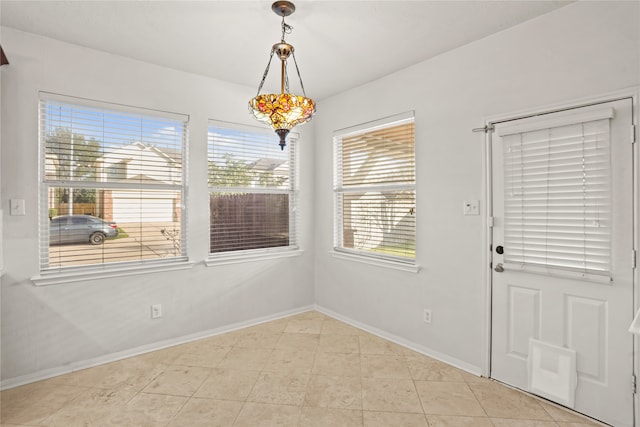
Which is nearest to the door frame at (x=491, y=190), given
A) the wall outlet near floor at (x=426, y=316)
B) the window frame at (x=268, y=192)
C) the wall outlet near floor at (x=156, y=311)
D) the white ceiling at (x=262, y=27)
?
the wall outlet near floor at (x=426, y=316)

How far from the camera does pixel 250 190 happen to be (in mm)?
3814

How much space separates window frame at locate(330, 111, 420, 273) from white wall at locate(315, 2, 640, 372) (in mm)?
69

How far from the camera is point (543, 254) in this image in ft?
7.68

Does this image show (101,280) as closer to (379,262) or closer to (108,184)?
(108,184)

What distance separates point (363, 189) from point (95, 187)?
2546 mm

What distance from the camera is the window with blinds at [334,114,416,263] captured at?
10.8ft

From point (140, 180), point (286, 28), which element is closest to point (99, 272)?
point (140, 180)

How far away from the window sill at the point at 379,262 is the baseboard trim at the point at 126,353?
0.96 meters

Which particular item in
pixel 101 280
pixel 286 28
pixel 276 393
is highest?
pixel 286 28

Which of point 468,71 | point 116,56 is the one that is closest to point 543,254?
point 468,71

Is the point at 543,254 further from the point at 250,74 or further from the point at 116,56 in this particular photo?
the point at 116,56

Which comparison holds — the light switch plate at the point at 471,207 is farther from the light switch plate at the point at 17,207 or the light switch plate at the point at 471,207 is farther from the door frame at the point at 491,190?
the light switch plate at the point at 17,207

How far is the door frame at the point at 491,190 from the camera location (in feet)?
6.42

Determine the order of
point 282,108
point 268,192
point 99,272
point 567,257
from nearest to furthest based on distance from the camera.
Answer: point 282,108 → point 567,257 → point 99,272 → point 268,192
